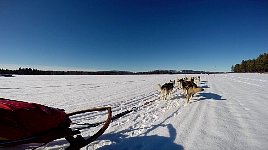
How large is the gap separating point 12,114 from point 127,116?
4080 millimetres

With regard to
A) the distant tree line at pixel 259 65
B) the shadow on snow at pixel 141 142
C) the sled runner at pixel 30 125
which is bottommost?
the shadow on snow at pixel 141 142

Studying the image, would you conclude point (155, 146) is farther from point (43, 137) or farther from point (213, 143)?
point (43, 137)

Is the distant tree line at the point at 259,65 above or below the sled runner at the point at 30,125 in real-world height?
above

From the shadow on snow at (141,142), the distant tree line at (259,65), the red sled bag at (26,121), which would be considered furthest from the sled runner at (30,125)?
the distant tree line at (259,65)

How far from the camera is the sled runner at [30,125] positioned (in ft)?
10.8

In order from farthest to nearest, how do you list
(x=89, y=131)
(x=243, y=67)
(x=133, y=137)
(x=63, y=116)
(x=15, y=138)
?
(x=243, y=67)
(x=89, y=131)
(x=133, y=137)
(x=63, y=116)
(x=15, y=138)

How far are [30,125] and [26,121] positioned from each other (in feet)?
0.29

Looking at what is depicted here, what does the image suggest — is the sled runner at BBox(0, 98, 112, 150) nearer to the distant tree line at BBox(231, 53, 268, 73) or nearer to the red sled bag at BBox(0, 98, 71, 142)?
the red sled bag at BBox(0, 98, 71, 142)

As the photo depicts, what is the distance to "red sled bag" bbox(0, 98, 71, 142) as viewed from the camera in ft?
10.9

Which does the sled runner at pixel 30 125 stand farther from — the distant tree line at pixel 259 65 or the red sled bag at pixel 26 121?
the distant tree line at pixel 259 65

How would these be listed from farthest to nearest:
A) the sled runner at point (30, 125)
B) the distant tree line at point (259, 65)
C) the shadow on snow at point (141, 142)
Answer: the distant tree line at point (259, 65) → the shadow on snow at point (141, 142) → the sled runner at point (30, 125)

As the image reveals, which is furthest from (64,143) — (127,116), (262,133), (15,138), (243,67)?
(243,67)

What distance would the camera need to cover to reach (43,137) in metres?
3.63

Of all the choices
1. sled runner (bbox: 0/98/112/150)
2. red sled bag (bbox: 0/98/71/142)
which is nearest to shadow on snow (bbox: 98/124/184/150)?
sled runner (bbox: 0/98/112/150)
